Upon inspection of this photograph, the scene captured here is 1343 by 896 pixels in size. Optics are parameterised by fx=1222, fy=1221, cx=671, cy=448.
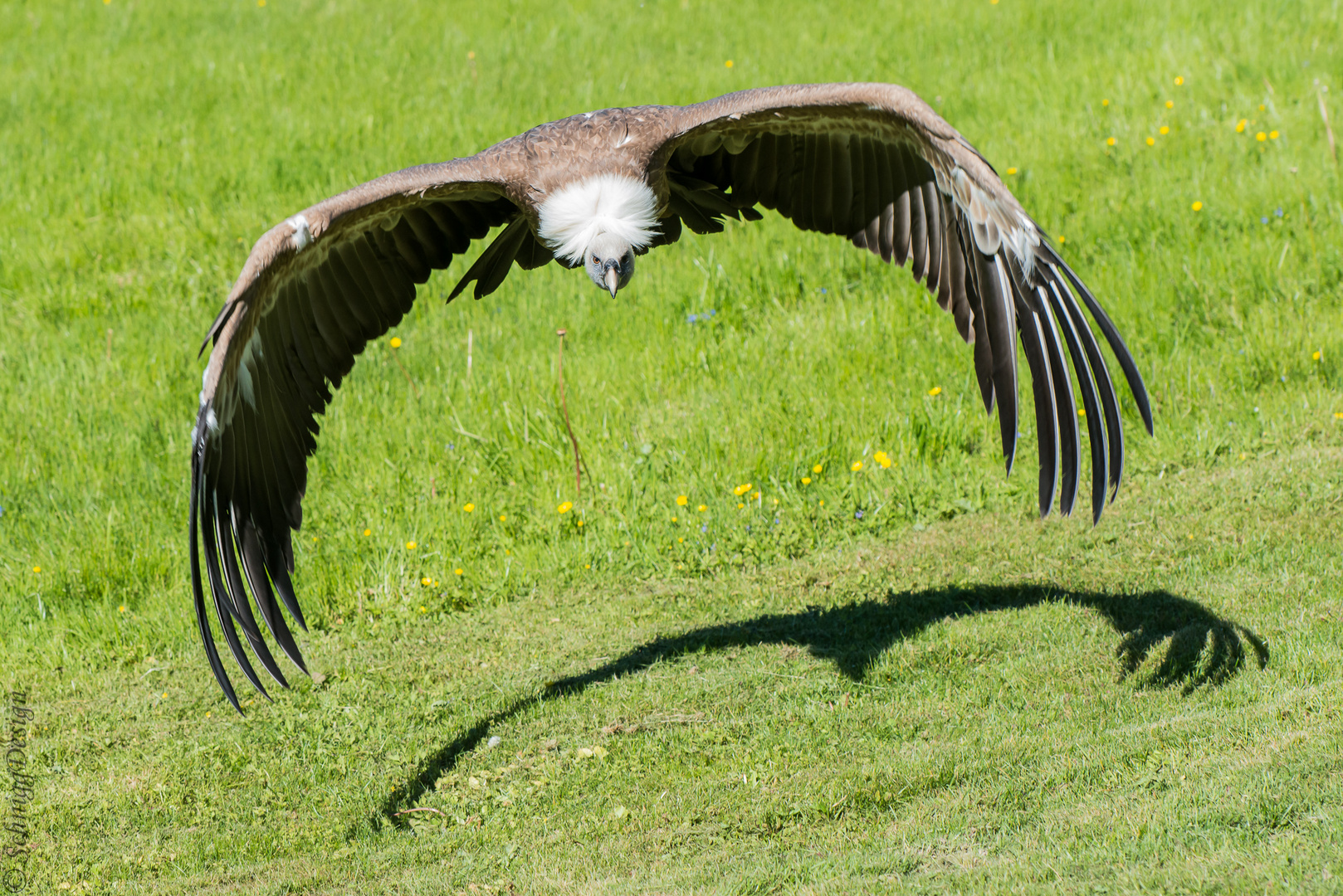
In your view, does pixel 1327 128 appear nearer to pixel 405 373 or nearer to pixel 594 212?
pixel 594 212

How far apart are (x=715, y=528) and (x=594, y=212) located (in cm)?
218

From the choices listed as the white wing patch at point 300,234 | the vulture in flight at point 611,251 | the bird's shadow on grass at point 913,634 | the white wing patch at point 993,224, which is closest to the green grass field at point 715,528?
the bird's shadow on grass at point 913,634

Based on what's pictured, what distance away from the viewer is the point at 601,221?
4980 millimetres

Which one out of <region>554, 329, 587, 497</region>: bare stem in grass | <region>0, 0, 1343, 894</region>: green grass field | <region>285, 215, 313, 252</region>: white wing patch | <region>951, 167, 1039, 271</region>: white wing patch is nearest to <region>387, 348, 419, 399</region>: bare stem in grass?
<region>0, 0, 1343, 894</region>: green grass field

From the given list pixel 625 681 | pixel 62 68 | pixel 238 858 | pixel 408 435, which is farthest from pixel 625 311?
pixel 62 68

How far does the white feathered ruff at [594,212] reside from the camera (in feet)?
16.4

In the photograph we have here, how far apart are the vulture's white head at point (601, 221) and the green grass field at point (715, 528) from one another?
6.04 feet

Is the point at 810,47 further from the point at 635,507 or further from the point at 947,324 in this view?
the point at 635,507

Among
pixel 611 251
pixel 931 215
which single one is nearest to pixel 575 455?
pixel 611 251

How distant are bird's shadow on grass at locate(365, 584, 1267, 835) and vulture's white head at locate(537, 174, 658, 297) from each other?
5.69 ft

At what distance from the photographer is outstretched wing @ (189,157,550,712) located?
14.0ft

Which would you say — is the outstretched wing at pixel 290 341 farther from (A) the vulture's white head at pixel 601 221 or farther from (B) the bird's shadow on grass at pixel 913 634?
(B) the bird's shadow on grass at pixel 913 634

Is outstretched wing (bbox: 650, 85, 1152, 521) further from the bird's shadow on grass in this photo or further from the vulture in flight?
the bird's shadow on grass

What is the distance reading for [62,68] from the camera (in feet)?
38.2
